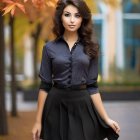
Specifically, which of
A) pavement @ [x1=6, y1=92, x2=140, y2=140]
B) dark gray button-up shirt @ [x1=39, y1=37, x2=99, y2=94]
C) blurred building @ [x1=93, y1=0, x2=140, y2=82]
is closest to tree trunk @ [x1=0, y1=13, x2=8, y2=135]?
pavement @ [x1=6, y1=92, x2=140, y2=140]

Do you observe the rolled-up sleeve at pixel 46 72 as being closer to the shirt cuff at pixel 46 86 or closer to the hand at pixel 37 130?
the shirt cuff at pixel 46 86

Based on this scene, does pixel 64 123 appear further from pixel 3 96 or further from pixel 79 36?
pixel 3 96

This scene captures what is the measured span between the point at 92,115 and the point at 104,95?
14.6 m

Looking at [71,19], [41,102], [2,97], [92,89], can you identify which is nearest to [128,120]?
[2,97]

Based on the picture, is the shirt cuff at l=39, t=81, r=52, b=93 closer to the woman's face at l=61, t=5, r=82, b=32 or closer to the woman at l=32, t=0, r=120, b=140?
the woman at l=32, t=0, r=120, b=140

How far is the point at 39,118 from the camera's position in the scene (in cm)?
472

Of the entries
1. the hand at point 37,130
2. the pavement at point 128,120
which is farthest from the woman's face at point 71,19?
the pavement at point 128,120

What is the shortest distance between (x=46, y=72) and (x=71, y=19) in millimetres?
518

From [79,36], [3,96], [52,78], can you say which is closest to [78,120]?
[52,78]

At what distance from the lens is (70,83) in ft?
15.1

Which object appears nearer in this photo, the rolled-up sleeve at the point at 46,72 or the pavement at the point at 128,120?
the rolled-up sleeve at the point at 46,72

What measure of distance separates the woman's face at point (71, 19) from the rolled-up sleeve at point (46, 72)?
27 centimetres

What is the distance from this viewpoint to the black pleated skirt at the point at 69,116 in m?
4.64

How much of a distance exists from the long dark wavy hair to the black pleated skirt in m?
0.37
